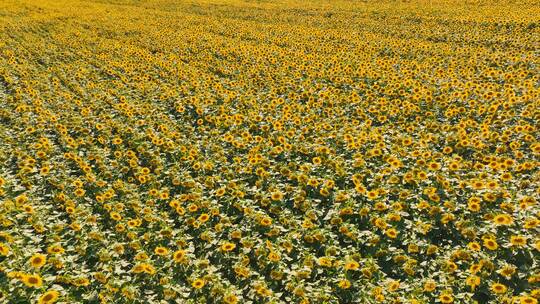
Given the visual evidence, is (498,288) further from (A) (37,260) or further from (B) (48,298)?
(A) (37,260)

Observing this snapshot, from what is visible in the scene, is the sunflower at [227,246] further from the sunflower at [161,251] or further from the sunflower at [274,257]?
the sunflower at [161,251]

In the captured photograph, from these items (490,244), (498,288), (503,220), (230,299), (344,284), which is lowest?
(230,299)

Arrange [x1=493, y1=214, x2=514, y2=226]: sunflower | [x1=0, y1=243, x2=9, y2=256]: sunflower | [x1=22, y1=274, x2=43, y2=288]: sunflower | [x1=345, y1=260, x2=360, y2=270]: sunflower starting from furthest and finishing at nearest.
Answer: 1. [x1=493, y1=214, x2=514, y2=226]: sunflower
2. [x1=0, y1=243, x2=9, y2=256]: sunflower
3. [x1=345, y1=260, x2=360, y2=270]: sunflower
4. [x1=22, y1=274, x2=43, y2=288]: sunflower

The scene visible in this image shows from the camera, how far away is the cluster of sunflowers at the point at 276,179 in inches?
194

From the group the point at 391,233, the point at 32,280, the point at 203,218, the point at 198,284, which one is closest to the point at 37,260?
the point at 32,280

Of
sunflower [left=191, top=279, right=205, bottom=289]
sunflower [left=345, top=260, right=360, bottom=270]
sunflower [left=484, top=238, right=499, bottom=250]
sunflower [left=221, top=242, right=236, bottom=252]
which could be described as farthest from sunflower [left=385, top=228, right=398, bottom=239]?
sunflower [left=191, top=279, right=205, bottom=289]

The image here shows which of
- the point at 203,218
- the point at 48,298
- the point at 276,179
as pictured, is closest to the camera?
the point at 48,298

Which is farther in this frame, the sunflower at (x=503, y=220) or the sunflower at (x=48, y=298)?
the sunflower at (x=503, y=220)

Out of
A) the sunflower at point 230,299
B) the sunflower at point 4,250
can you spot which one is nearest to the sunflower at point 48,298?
the sunflower at point 4,250

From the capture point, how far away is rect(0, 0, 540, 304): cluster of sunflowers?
16.2ft

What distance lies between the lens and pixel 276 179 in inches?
286

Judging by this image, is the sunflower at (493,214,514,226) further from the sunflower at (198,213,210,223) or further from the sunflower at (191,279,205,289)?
the sunflower at (198,213,210,223)

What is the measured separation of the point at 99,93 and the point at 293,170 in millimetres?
8256

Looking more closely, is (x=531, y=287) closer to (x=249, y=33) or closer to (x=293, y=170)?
(x=293, y=170)
